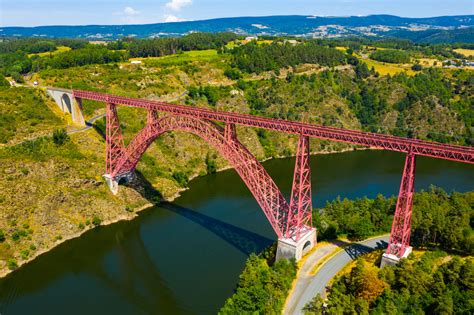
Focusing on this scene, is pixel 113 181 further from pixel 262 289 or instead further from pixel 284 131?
pixel 262 289

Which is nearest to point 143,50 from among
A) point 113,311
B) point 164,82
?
point 164,82

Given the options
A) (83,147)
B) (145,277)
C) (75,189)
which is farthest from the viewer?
(83,147)

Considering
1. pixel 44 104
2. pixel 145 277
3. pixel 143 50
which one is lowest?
pixel 145 277

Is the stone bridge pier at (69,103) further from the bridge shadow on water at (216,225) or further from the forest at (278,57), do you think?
the forest at (278,57)

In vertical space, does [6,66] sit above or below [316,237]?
above

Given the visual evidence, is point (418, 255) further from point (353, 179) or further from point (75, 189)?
point (75, 189)

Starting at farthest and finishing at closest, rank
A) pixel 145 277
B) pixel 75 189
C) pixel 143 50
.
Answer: pixel 143 50
pixel 75 189
pixel 145 277

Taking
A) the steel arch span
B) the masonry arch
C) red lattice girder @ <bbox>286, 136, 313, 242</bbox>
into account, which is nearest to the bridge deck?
the steel arch span

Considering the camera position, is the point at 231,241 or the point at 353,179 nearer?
the point at 231,241

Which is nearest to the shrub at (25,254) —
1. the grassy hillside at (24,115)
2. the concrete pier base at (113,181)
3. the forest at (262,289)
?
the concrete pier base at (113,181)
